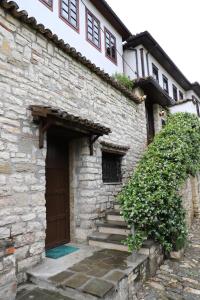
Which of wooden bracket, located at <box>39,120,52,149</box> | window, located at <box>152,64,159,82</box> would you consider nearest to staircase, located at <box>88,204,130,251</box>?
wooden bracket, located at <box>39,120,52,149</box>

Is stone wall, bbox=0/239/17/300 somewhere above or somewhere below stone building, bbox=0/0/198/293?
below

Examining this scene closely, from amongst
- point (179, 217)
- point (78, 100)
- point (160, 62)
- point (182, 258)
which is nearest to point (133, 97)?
point (78, 100)

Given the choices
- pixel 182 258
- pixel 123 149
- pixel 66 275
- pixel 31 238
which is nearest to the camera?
pixel 66 275

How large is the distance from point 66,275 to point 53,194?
70.5 inches

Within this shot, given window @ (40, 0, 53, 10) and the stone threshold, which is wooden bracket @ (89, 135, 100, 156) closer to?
the stone threshold

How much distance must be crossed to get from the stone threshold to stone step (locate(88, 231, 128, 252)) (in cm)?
13

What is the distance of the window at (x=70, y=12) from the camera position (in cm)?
824

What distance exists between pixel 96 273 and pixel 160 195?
1.72 meters

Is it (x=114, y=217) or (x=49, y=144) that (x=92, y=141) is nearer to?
(x=49, y=144)

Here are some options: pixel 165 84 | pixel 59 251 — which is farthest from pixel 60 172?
pixel 165 84

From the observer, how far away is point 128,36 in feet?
39.2

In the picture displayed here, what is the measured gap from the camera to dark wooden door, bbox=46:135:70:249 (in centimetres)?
469

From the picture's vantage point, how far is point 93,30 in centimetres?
976

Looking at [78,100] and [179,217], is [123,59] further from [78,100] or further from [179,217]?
[179,217]
